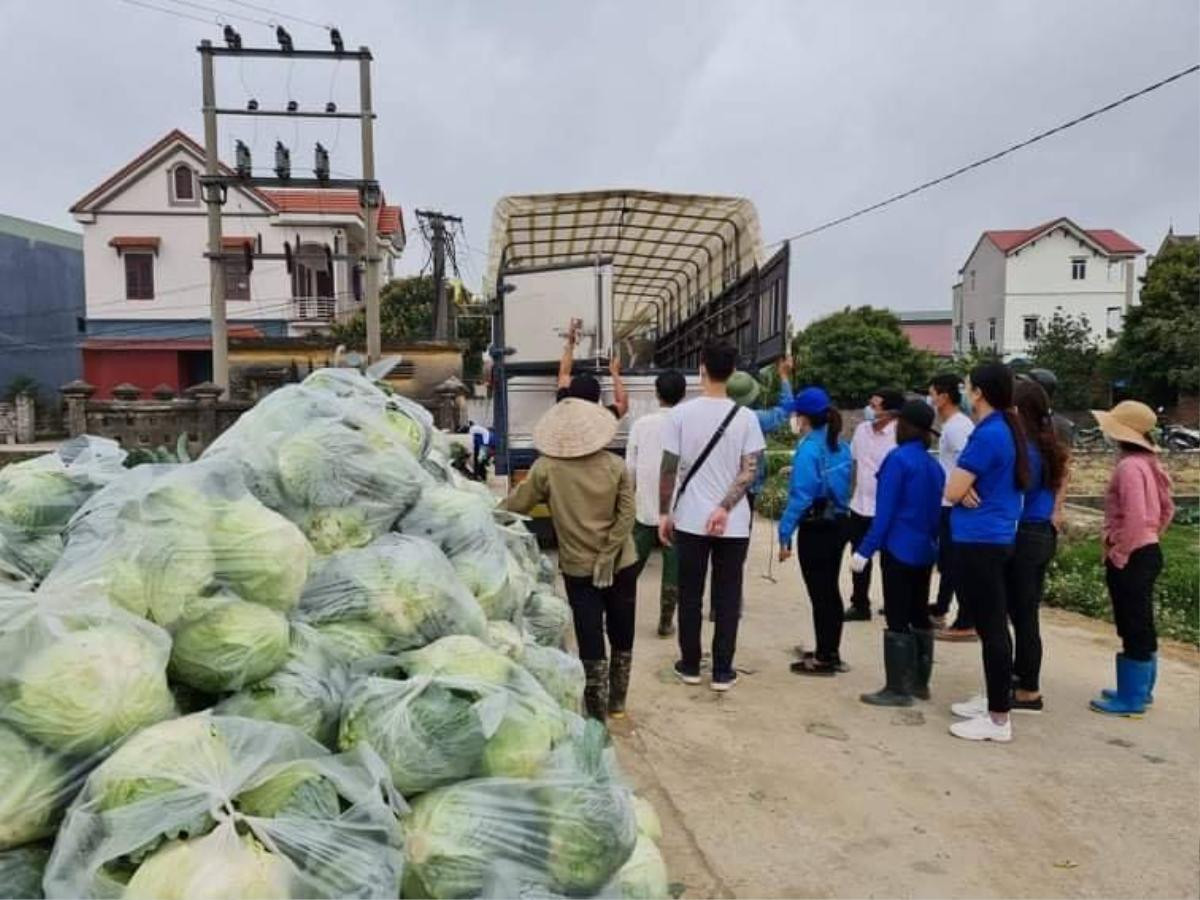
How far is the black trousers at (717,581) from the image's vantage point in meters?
4.61

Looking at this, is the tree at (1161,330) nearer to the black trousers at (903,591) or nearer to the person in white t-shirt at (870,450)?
the person in white t-shirt at (870,450)

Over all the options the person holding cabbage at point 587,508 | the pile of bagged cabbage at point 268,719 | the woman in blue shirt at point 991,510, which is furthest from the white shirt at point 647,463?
the pile of bagged cabbage at point 268,719

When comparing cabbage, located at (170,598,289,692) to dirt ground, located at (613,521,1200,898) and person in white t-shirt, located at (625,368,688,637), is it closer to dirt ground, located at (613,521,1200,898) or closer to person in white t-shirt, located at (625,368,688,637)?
dirt ground, located at (613,521,1200,898)

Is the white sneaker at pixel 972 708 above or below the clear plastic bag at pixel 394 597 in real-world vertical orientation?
below

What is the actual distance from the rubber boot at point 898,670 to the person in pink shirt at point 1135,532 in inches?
37.7

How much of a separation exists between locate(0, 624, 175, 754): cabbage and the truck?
6.42m

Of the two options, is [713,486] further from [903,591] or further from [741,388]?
[741,388]

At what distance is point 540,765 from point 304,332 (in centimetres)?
3349

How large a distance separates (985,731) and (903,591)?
0.73m

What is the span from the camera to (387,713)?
1.71 meters

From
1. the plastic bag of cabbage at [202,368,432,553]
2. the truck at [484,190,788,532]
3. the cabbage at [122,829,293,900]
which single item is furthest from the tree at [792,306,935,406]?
the cabbage at [122,829,293,900]

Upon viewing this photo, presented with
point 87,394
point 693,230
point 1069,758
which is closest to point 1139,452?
point 1069,758

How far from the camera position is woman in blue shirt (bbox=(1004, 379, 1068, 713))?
4.31 meters

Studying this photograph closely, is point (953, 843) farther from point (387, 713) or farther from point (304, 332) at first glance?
point (304, 332)
